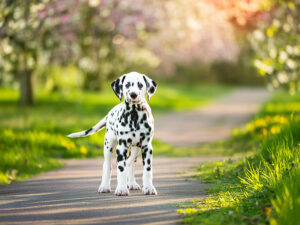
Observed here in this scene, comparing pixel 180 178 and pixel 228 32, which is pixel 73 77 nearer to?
pixel 228 32

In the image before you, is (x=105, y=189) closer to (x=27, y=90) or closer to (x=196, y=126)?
(x=196, y=126)

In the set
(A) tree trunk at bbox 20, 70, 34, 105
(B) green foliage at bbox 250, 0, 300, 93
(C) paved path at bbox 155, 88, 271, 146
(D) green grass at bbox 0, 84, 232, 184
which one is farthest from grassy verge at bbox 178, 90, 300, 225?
(A) tree trunk at bbox 20, 70, 34, 105

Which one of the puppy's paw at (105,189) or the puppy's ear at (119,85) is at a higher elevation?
the puppy's ear at (119,85)

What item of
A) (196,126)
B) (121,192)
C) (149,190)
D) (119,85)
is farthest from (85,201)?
(196,126)

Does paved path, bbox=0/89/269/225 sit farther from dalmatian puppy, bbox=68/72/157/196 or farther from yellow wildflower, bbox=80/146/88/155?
yellow wildflower, bbox=80/146/88/155

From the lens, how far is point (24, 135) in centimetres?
1110

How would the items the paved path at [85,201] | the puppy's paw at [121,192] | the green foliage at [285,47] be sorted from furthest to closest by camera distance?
the green foliage at [285,47] → the puppy's paw at [121,192] → the paved path at [85,201]

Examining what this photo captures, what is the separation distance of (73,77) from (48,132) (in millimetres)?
10768

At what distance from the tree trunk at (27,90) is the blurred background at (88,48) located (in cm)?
4

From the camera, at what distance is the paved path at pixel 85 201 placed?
17.9ft

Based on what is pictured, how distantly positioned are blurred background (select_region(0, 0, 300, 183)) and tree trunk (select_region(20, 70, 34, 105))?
4 cm

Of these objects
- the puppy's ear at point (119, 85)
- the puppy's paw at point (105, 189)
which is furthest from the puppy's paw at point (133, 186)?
the puppy's ear at point (119, 85)

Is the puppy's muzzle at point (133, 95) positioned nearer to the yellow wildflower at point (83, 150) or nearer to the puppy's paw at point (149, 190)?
the puppy's paw at point (149, 190)

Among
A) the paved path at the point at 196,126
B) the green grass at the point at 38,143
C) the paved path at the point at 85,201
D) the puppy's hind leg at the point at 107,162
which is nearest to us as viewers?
the paved path at the point at 85,201
